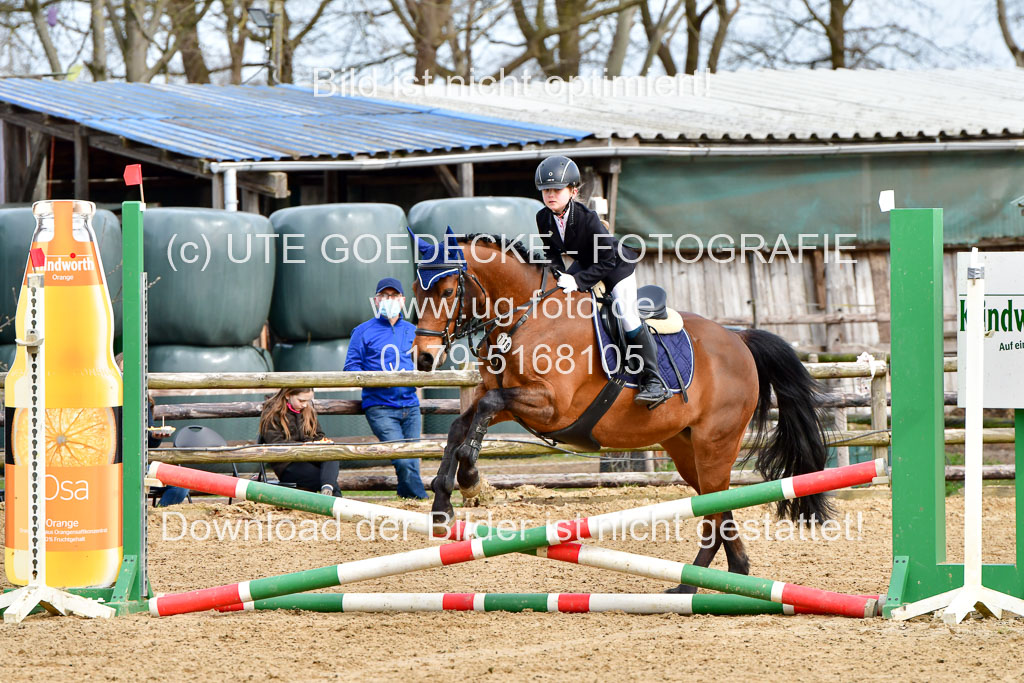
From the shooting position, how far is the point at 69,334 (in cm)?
473

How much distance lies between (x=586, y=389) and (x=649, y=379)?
315 mm

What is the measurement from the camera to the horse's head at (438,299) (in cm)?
472

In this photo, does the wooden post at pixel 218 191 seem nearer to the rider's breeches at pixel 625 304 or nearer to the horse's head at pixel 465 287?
the horse's head at pixel 465 287

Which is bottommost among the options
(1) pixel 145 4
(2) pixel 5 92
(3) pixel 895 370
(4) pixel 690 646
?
A: (4) pixel 690 646

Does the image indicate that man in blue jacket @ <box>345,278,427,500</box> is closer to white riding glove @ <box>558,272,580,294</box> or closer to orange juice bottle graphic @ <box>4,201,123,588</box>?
white riding glove @ <box>558,272,580,294</box>

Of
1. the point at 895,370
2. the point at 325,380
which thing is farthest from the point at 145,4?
the point at 895,370

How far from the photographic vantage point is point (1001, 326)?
433 centimetres

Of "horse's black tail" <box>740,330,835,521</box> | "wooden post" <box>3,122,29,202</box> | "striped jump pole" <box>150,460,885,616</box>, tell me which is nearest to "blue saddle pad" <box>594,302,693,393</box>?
"horse's black tail" <box>740,330,835,521</box>

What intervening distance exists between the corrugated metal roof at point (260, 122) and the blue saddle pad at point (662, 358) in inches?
255

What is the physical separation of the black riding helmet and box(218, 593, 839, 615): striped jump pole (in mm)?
1751

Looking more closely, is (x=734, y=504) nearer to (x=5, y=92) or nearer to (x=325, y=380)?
(x=325, y=380)

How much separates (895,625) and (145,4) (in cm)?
1970

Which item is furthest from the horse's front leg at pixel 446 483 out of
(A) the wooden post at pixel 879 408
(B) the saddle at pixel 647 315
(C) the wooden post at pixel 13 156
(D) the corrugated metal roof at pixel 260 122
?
(C) the wooden post at pixel 13 156

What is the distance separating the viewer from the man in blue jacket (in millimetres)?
7941
